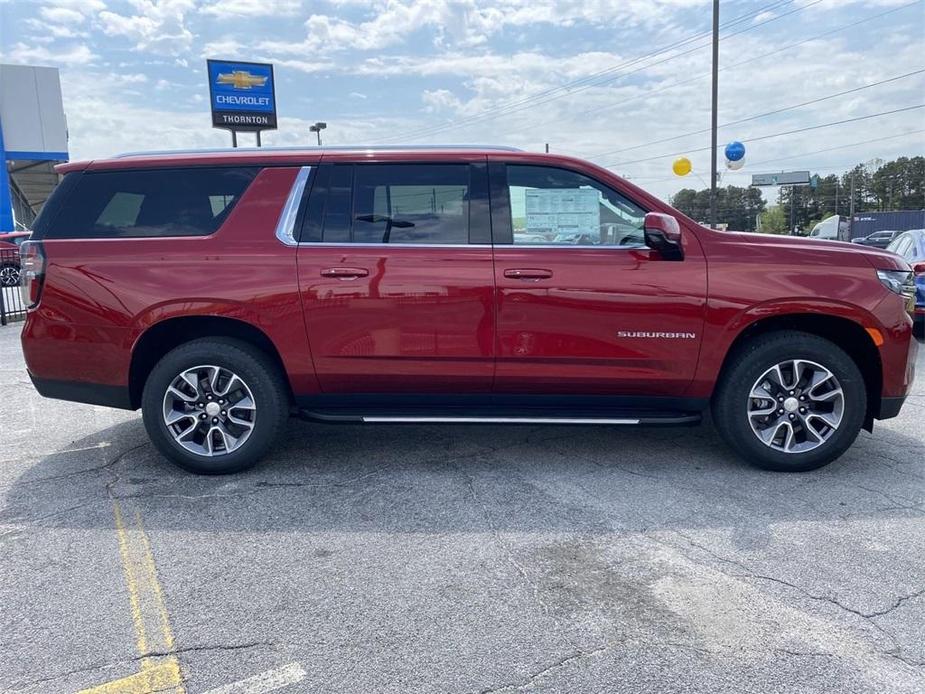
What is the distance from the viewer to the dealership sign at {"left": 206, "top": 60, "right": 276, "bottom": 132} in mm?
27734

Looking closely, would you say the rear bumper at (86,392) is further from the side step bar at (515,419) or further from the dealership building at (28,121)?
the dealership building at (28,121)

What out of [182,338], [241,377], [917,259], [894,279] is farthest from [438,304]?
[917,259]

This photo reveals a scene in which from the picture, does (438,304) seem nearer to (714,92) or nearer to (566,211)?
(566,211)

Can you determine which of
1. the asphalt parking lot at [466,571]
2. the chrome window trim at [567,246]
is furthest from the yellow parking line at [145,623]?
the chrome window trim at [567,246]

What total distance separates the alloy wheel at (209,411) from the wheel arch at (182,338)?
250 millimetres

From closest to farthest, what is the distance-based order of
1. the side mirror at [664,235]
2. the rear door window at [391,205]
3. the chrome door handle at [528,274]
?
the side mirror at [664,235] < the chrome door handle at [528,274] < the rear door window at [391,205]

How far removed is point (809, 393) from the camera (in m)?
4.20

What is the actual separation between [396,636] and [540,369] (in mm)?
1986

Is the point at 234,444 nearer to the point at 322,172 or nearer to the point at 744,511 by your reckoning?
the point at 322,172

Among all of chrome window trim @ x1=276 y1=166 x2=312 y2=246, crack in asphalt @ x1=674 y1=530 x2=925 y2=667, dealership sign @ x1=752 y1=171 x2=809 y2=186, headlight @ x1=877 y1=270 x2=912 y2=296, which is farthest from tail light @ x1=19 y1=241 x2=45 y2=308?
dealership sign @ x1=752 y1=171 x2=809 y2=186

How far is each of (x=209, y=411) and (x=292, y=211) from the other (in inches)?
51.9

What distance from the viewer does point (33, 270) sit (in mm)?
4195

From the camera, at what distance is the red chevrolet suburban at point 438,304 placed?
4090 millimetres

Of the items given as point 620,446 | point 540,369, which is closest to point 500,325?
point 540,369
